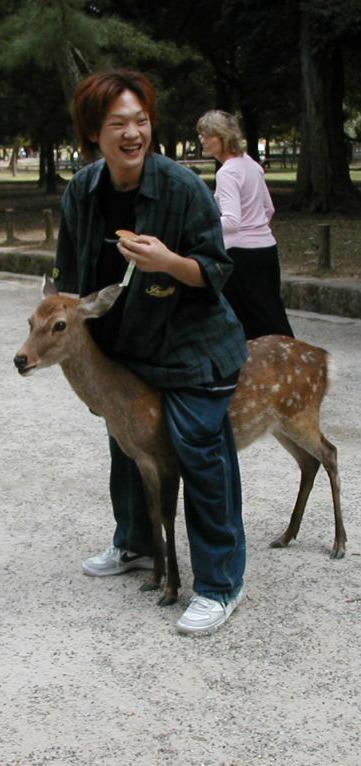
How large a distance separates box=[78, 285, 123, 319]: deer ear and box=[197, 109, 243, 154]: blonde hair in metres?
2.71

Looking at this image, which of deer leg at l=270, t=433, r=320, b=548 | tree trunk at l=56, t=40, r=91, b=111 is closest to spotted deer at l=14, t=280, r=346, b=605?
deer leg at l=270, t=433, r=320, b=548

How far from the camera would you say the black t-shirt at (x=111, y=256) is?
3588 millimetres

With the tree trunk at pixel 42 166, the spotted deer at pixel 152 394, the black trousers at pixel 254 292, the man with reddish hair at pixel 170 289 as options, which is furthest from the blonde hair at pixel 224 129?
the tree trunk at pixel 42 166

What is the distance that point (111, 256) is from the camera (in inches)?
145

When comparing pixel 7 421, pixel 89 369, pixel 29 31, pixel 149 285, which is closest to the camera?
pixel 149 285

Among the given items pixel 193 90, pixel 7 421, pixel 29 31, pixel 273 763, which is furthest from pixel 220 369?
pixel 193 90

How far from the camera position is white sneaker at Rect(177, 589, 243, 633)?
369 cm

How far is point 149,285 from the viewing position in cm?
351

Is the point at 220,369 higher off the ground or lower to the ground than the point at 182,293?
lower

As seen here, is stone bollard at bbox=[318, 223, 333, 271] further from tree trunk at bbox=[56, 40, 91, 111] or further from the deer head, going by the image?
tree trunk at bbox=[56, 40, 91, 111]

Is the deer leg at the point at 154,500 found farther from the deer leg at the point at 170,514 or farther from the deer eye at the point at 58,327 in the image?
the deer eye at the point at 58,327

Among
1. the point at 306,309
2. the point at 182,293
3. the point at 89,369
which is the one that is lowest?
the point at 306,309

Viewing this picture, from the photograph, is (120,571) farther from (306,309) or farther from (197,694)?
(306,309)

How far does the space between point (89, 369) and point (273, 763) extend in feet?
4.74
